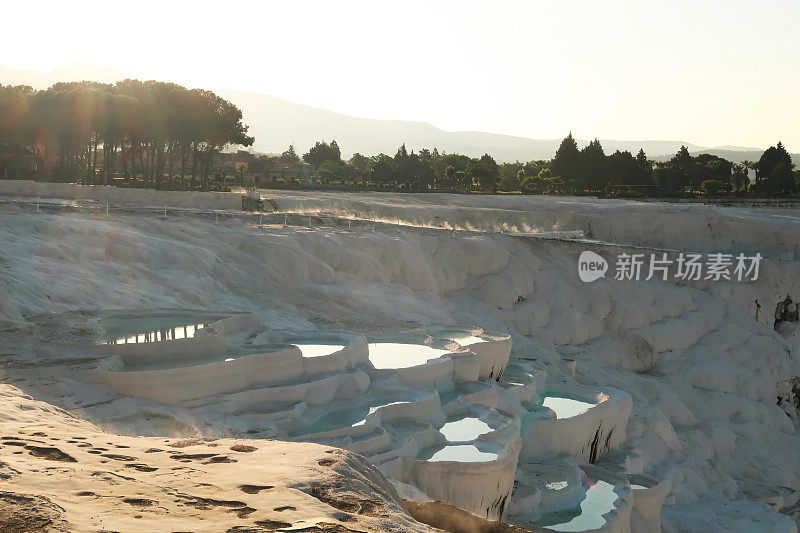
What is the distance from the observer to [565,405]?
20.4 meters

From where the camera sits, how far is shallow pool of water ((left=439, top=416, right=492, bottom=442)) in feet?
50.5

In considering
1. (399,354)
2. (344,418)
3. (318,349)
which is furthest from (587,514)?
(318,349)

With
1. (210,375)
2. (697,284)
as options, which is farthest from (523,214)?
(210,375)

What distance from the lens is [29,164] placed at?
187ft

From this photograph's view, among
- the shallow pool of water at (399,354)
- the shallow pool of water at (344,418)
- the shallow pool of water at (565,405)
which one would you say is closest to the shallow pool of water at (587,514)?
the shallow pool of water at (565,405)

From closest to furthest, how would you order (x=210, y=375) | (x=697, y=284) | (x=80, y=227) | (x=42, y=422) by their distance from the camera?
(x=42, y=422) → (x=210, y=375) → (x=80, y=227) → (x=697, y=284)

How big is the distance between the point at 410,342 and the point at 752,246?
2682 centimetres

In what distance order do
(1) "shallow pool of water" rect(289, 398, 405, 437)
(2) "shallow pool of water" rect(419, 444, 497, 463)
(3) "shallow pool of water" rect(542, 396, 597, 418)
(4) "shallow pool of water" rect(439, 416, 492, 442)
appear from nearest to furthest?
(1) "shallow pool of water" rect(289, 398, 405, 437)
(2) "shallow pool of water" rect(419, 444, 497, 463)
(4) "shallow pool of water" rect(439, 416, 492, 442)
(3) "shallow pool of water" rect(542, 396, 597, 418)

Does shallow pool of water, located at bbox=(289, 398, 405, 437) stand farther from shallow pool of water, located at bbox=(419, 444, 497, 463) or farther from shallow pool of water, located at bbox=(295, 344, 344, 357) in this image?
shallow pool of water, located at bbox=(295, 344, 344, 357)

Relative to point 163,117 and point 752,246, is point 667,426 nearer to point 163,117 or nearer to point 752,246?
point 752,246

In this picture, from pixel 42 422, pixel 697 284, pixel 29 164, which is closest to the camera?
pixel 42 422

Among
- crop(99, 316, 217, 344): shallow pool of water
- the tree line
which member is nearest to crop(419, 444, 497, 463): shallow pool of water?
crop(99, 316, 217, 344): shallow pool of water

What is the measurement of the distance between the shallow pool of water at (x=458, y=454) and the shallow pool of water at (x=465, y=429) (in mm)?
326

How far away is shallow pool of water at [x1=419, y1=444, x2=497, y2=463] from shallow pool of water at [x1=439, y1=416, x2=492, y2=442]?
1.07 feet
